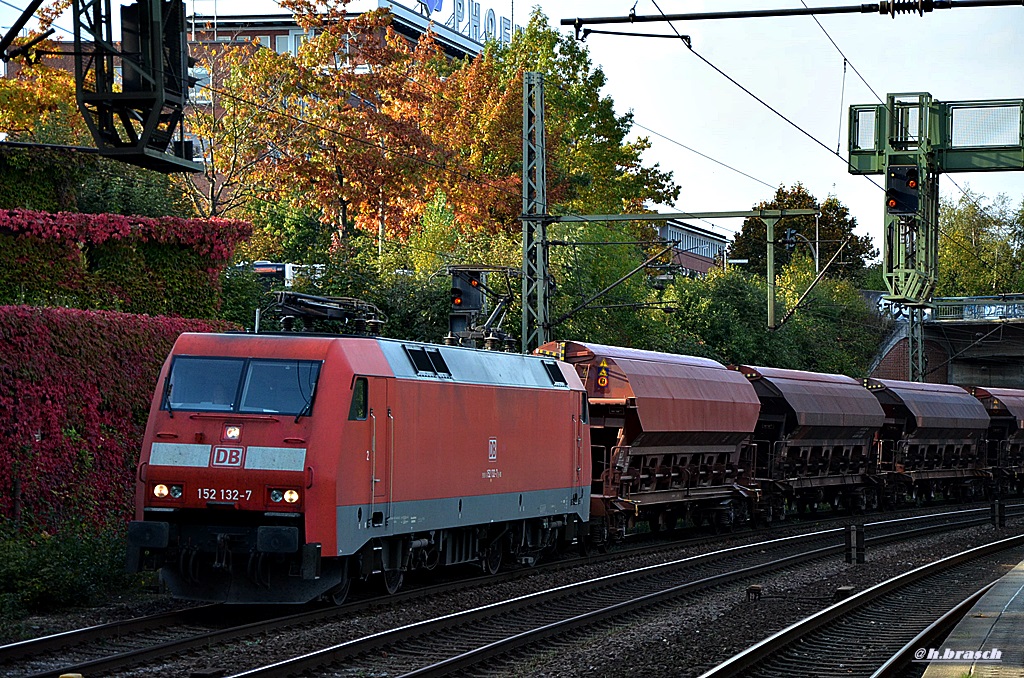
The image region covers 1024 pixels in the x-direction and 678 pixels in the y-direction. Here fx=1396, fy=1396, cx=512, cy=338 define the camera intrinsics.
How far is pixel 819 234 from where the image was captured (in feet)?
278

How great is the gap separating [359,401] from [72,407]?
20.1 feet

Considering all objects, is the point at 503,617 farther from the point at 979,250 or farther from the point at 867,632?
the point at 979,250

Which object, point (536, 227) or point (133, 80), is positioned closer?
point (133, 80)

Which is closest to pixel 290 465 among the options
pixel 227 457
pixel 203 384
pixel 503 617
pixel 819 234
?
pixel 227 457

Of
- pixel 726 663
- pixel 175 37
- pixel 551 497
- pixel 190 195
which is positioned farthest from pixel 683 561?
pixel 190 195

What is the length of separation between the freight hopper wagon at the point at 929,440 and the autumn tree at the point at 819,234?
34.5 metres

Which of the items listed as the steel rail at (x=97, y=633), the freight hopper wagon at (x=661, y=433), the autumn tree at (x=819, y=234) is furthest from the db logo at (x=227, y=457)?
the autumn tree at (x=819, y=234)

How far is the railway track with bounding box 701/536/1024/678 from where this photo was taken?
13242 mm

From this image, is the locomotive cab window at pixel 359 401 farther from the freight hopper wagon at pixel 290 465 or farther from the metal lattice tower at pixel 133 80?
the metal lattice tower at pixel 133 80

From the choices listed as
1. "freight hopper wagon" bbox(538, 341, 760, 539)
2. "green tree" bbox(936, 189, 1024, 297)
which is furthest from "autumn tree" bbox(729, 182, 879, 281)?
"freight hopper wagon" bbox(538, 341, 760, 539)

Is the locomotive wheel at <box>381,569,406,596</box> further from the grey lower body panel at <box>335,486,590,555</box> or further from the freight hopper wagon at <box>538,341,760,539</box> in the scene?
the freight hopper wagon at <box>538,341,760,539</box>

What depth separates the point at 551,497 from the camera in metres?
21.6

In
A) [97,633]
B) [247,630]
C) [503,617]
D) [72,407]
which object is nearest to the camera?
[97,633]

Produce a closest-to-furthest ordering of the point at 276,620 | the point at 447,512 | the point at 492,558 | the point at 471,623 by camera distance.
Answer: the point at 276,620 → the point at 471,623 → the point at 447,512 → the point at 492,558
